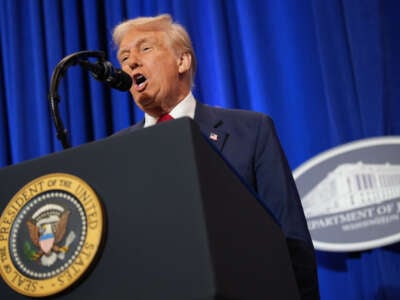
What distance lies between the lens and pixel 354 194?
219cm

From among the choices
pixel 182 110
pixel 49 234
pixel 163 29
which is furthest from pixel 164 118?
pixel 49 234

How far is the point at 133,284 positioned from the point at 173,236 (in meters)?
0.07

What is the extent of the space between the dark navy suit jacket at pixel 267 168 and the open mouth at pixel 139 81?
0.17 m

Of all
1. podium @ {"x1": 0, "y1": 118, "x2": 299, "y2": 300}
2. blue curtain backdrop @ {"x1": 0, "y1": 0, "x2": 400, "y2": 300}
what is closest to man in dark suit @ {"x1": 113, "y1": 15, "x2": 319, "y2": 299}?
podium @ {"x1": 0, "y1": 118, "x2": 299, "y2": 300}

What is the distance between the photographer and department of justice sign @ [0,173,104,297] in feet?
2.46

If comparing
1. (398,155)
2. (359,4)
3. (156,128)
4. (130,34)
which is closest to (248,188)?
(156,128)

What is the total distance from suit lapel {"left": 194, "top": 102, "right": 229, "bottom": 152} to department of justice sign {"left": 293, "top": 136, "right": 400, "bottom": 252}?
27.0 inches

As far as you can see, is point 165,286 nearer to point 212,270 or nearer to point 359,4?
point 212,270

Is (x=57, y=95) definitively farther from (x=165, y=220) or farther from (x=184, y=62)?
(x=184, y=62)

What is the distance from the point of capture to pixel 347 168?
2.22m

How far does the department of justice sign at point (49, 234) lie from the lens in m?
0.75

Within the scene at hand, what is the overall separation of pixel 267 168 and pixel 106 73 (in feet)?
1.38

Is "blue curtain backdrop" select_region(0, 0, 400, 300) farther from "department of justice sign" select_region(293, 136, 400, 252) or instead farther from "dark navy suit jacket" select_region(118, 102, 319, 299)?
"dark navy suit jacket" select_region(118, 102, 319, 299)

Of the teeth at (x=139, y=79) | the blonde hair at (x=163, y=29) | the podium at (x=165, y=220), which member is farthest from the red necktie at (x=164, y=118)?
the podium at (x=165, y=220)
